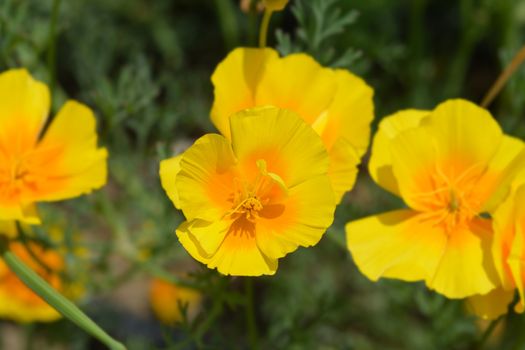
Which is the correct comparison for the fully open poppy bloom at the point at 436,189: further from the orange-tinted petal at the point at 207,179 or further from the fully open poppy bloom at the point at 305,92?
the orange-tinted petal at the point at 207,179

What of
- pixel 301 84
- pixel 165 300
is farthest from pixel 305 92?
pixel 165 300

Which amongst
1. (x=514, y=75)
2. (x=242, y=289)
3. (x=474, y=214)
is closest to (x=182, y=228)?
(x=474, y=214)

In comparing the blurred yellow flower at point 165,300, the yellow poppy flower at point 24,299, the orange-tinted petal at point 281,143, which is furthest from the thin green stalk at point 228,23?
the orange-tinted petal at point 281,143

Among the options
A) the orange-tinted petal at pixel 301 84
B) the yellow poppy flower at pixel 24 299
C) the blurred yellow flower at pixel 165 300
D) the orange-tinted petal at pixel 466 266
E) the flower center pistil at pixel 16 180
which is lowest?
the blurred yellow flower at pixel 165 300

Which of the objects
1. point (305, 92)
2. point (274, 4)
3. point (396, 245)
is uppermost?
point (274, 4)

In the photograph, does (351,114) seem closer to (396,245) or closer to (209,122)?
(396,245)

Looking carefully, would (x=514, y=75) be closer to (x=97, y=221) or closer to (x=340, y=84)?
(x=340, y=84)

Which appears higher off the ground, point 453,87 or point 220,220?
point 220,220
